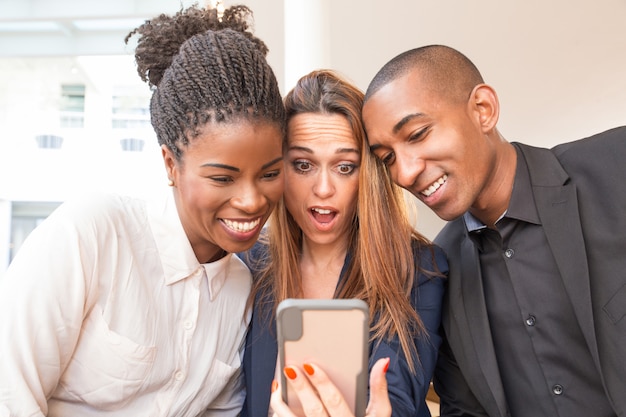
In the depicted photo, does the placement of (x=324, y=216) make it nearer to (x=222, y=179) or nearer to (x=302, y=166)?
(x=302, y=166)

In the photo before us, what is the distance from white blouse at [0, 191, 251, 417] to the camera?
1141 millimetres

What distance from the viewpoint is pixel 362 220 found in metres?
1.71

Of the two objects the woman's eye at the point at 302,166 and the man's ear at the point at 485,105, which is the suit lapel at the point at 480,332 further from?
the woman's eye at the point at 302,166

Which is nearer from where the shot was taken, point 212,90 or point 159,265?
point 212,90

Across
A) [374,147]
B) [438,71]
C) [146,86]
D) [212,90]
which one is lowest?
[374,147]

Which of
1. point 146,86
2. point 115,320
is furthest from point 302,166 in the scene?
point 146,86

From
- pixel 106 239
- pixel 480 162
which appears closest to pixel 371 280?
pixel 480 162

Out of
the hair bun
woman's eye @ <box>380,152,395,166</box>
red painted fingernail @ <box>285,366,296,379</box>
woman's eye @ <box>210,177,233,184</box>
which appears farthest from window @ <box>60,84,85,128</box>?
red painted fingernail @ <box>285,366,296,379</box>

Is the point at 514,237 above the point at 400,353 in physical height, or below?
above

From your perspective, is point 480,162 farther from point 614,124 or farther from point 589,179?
point 614,124

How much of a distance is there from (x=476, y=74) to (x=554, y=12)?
3.49 m

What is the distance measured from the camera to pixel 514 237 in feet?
5.16

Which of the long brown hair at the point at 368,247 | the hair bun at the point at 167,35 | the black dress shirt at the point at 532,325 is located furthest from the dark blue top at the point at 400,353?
the hair bun at the point at 167,35

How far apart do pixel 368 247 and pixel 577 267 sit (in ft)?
1.87
